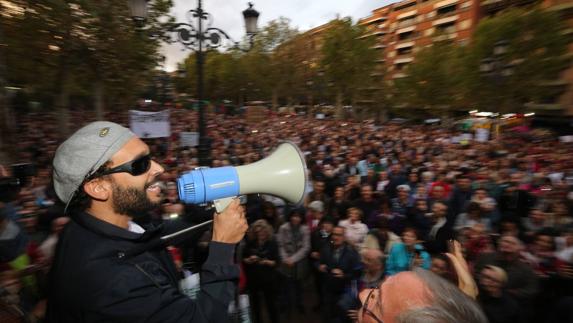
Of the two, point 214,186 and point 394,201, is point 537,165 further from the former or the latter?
point 214,186

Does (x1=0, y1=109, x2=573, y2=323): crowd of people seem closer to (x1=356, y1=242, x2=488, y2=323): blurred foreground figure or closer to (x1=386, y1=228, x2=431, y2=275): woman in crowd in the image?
(x1=386, y1=228, x2=431, y2=275): woman in crowd

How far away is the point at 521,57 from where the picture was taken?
19.9 metres

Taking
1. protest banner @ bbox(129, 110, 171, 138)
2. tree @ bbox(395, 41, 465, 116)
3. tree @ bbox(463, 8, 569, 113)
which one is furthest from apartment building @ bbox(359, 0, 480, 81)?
protest banner @ bbox(129, 110, 171, 138)

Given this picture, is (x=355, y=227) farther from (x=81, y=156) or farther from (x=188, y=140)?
(x=188, y=140)

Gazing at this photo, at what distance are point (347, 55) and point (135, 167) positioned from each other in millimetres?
32983

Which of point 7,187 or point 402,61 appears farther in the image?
point 402,61

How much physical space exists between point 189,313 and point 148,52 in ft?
42.7

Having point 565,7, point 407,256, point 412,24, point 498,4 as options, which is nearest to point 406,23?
point 412,24

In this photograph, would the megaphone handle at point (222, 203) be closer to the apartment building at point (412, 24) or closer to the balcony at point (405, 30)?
the apartment building at point (412, 24)

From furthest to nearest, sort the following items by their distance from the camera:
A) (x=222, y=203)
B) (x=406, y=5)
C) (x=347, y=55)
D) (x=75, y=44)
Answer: (x=406, y=5), (x=347, y=55), (x=75, y=44), (x=222, y=203)

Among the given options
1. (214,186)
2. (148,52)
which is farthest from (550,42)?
(214,186)

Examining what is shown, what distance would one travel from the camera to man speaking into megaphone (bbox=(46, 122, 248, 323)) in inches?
43.3

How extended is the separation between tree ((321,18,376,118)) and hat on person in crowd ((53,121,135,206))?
33.0 metres

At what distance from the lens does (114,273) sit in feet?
3.68
